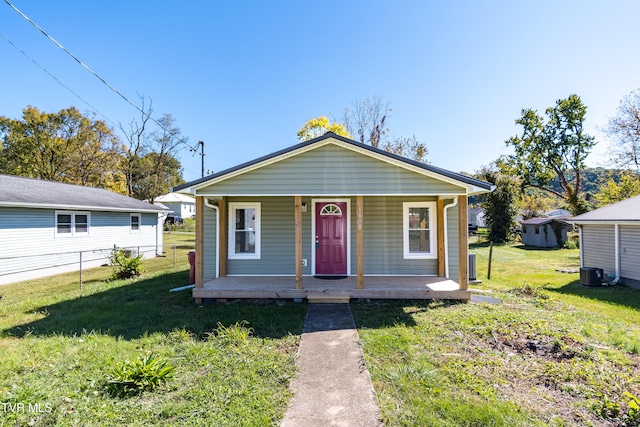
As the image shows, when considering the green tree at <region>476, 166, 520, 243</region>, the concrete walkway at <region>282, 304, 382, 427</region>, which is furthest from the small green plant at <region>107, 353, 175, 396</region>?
the green tree at <region>476, 166, 520, 243</region>

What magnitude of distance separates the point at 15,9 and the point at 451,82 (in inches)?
564

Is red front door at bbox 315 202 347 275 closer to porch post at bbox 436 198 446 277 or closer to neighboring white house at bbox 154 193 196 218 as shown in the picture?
porch post at bbox 436 198 446 277

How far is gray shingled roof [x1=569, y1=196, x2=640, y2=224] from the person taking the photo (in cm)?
872

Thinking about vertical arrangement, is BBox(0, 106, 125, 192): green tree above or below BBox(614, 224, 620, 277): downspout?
above

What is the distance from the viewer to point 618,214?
9344 mm

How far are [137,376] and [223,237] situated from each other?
4.74 metres

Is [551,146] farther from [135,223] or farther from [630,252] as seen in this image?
[135,223]

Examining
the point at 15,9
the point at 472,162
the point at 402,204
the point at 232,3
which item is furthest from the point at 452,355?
the point at 472,162

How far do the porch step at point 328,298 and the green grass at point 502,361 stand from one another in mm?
360

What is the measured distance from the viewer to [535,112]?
29.8m

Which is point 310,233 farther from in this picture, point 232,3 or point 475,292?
point 232,3

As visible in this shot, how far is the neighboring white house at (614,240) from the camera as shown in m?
8.60

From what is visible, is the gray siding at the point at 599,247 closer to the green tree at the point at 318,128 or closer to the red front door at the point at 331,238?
the red front door at the point at 331,238

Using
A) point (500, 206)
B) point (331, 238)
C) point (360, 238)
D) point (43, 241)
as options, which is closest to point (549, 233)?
point (500, 206)
